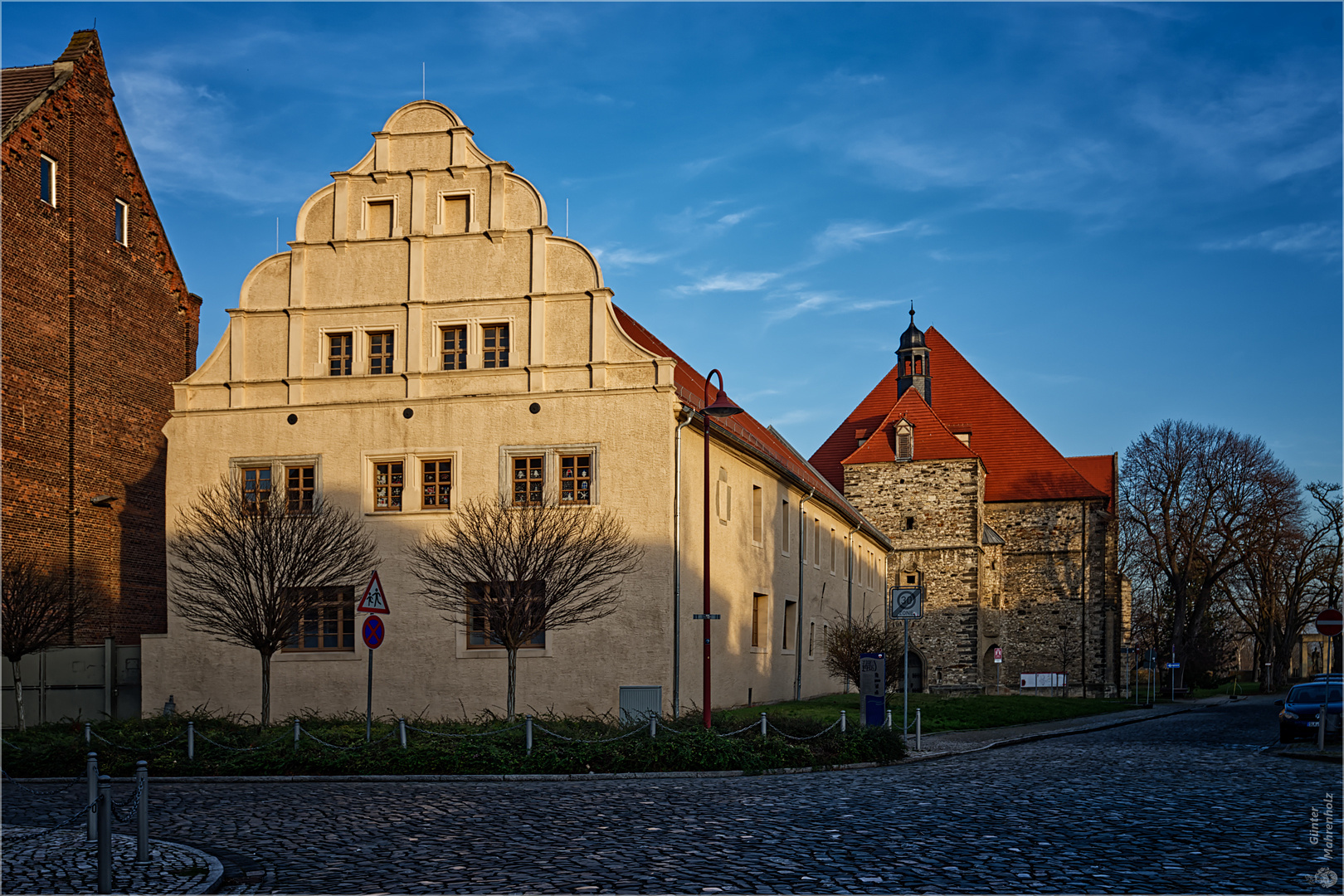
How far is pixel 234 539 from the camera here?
23.6 meters

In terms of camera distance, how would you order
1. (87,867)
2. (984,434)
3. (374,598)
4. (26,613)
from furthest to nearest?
(984,434) → (26,613) → (374,598) → (87,867)

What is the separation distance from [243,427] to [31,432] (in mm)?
4675

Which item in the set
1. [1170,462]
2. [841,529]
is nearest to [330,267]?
[841,529]

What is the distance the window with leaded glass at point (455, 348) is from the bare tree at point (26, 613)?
31.3 feet

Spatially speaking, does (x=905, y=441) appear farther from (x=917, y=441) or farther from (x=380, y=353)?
(x=380, y=353)

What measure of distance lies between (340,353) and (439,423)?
3.26 m

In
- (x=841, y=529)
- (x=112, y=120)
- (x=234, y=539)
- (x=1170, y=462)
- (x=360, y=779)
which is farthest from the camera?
(x=1170, y=462)

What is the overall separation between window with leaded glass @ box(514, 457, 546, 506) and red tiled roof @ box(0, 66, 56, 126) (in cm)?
1426

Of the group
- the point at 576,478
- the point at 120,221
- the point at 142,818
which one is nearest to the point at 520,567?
the point at 576,478

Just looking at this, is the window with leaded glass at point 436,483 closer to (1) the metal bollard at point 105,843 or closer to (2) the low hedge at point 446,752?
(2) the low hedge at point 446,752

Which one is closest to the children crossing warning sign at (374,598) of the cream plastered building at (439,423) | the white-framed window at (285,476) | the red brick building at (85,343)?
the cream plastered building at (439,423)

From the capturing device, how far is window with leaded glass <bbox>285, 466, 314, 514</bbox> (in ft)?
91.1

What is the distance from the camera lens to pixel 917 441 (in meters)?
57.4

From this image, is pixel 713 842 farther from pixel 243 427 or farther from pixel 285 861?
pixel 243 427
